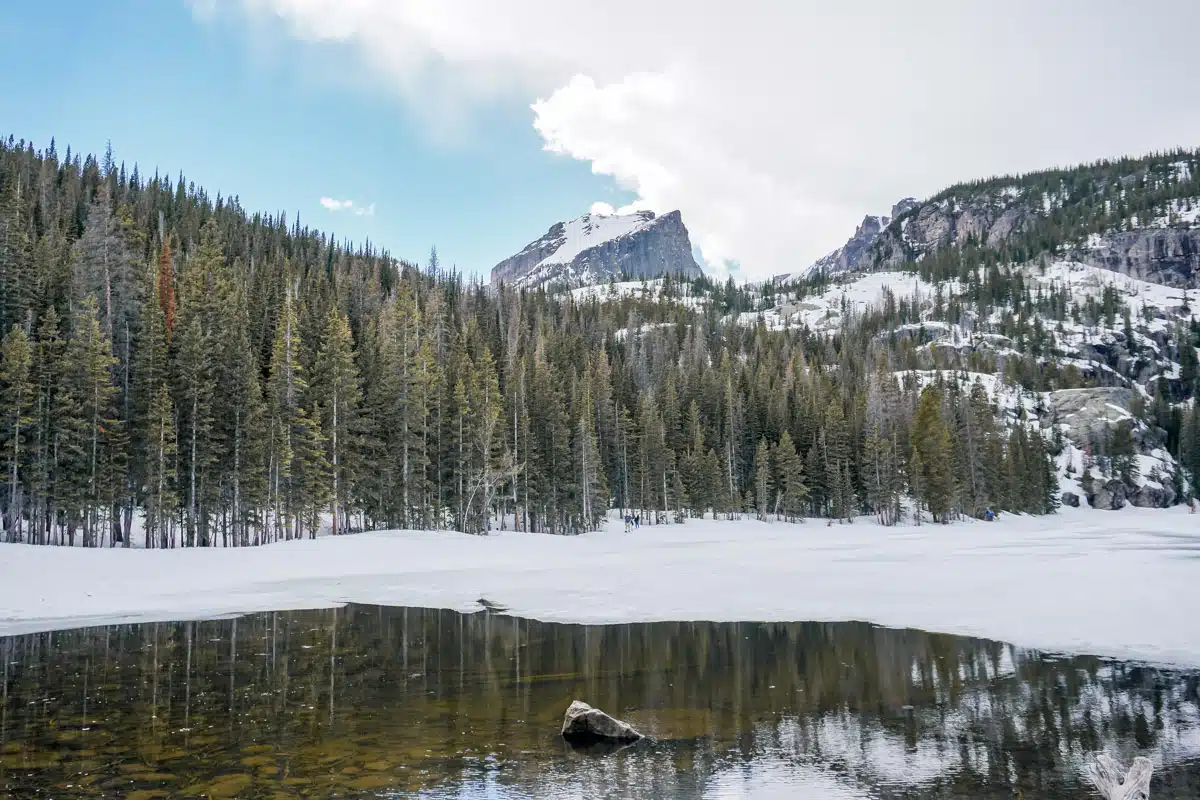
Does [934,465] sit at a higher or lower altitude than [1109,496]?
higher

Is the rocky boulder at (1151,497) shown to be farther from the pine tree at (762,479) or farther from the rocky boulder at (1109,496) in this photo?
the pine tree at (762,479)

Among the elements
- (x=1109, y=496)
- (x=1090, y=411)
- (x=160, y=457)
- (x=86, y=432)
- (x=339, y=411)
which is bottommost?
(x=1109, y=496)

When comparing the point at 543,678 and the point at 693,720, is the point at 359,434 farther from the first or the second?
the point at 693,720

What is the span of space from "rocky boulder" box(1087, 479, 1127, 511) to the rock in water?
142m

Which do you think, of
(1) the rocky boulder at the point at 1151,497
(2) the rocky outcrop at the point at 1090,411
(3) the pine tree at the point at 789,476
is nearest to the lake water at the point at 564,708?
(3) the pine tree at the point at 789,476

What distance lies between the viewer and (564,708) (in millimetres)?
11211

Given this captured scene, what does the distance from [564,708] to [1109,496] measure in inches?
5692

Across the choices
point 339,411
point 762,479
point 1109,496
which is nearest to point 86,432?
point 339,411

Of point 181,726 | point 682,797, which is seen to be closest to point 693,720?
point 682,797

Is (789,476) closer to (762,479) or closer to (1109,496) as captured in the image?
(762,479)

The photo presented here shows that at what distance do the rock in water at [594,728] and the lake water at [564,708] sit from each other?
0.25m

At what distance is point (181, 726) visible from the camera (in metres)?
10.2

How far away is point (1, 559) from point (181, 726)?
23.2 metres

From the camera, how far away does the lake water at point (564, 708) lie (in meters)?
7.98
